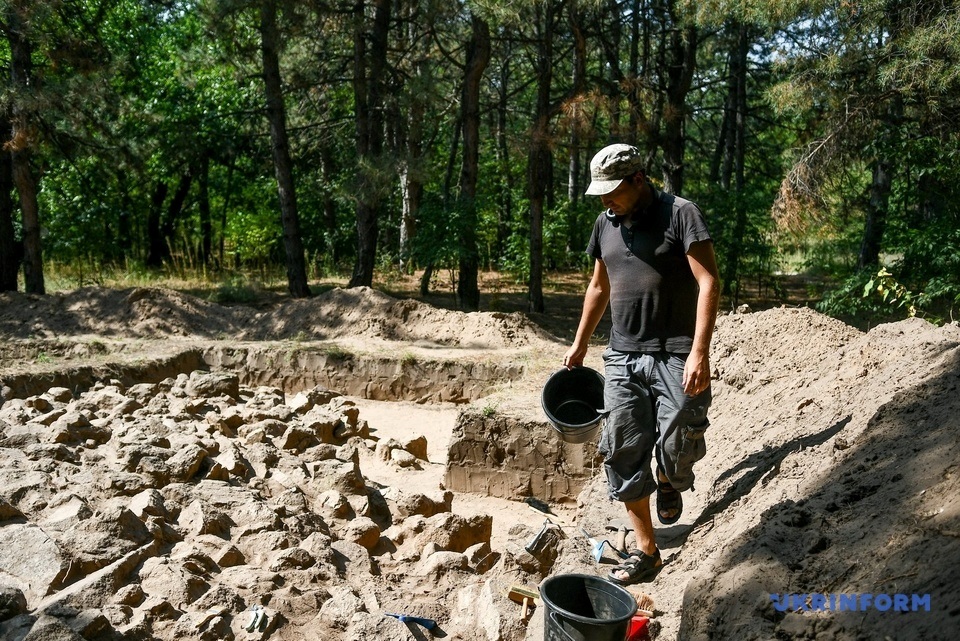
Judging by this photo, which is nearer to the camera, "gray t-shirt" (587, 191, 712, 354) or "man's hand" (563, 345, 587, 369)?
"gray t-shirt" (587, 191, 712, 354)

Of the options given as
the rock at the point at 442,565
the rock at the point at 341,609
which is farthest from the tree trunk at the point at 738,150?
the rock at the point at 341,609

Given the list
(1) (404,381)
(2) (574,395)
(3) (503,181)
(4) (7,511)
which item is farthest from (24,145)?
(3) (503,181)

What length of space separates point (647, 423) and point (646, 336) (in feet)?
1.27

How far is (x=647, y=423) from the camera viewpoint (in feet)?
12.2

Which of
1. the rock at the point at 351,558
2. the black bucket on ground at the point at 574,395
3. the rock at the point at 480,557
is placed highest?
the black bucket on ground at the point at 574,395

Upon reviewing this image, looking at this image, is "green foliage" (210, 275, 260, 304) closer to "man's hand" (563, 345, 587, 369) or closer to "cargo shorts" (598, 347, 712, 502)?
"man's hand" (563, 345, 587, 369)

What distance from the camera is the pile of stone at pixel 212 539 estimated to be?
11.8 feet

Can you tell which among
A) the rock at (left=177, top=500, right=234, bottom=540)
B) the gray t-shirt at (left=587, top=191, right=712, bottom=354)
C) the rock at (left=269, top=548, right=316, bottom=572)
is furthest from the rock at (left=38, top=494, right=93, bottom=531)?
the gray t-shirt at (left=587, top=191, right=712, bottom=354)

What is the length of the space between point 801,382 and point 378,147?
34.0 ft

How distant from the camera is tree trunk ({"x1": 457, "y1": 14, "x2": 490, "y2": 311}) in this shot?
494 inches

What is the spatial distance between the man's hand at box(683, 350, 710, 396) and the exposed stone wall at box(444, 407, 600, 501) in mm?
3139

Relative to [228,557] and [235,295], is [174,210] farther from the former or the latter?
[228,557]

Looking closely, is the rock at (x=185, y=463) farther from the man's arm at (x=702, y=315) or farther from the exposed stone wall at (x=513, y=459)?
the man's arm at (x=702, y=315)

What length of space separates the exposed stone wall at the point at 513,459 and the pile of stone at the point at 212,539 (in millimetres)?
729
